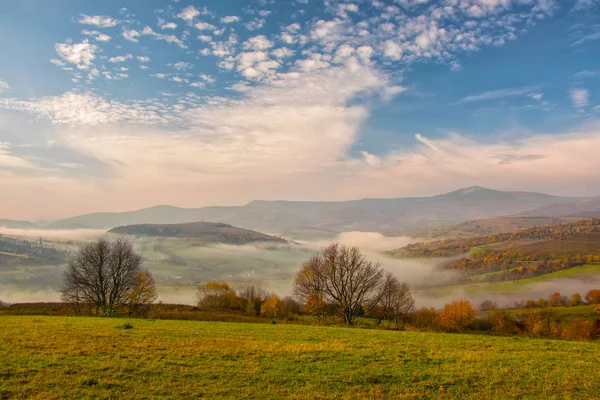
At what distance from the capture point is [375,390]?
11031mm

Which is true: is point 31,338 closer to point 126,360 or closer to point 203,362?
point 126,360

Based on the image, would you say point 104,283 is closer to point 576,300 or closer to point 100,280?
point 100,280

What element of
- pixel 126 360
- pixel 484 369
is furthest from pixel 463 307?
pixel 126 360

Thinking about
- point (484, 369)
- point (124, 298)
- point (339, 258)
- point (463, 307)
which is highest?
point (339, 258)

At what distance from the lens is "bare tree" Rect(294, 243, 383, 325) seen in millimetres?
48719

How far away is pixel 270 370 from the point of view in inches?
507

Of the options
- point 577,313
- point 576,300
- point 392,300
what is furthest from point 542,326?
point 576,300

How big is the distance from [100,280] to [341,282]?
126ft

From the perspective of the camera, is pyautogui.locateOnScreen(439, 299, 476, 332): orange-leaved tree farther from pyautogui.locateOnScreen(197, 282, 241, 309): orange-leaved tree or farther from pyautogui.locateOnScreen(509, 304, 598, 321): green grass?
pyautogui.locateOnScreen(197, 282, 241, 309): orange-leaved tree

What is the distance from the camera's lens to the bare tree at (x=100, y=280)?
175 ft

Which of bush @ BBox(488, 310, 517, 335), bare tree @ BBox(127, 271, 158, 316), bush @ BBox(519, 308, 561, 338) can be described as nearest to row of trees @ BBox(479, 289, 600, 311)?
bush @ BBox(519, 308, 561, 338)

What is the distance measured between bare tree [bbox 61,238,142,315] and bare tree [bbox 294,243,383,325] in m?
29.1

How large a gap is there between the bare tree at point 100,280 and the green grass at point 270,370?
129ft

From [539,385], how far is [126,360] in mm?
15609
